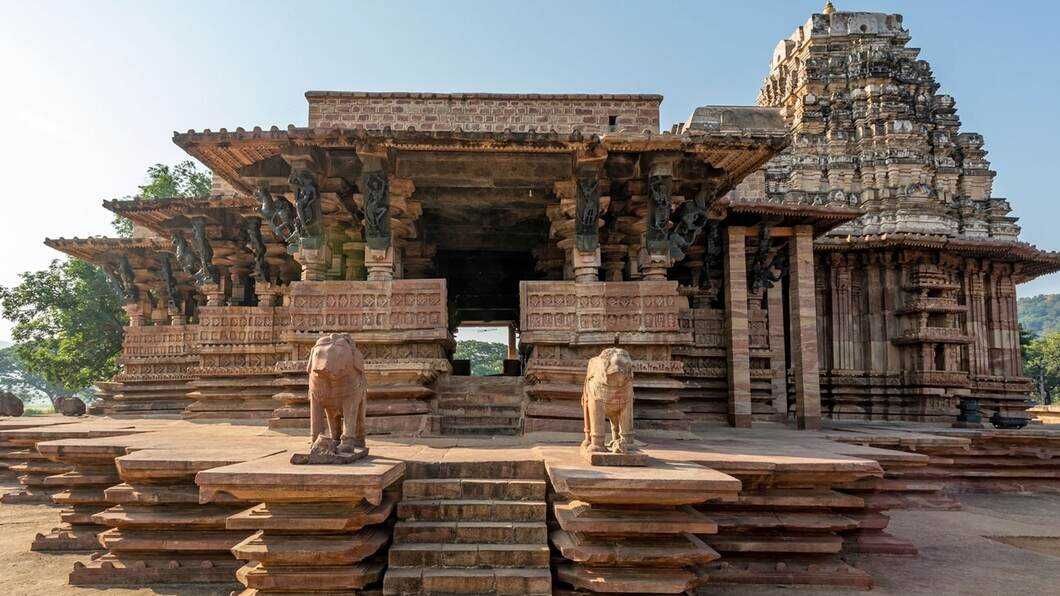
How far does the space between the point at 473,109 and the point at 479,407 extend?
21.5ft

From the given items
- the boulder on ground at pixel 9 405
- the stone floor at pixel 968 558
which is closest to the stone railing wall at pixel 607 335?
the stone floor at pixel 968 558

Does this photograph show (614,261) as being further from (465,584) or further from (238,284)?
(465,584)

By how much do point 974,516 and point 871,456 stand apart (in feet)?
11.1

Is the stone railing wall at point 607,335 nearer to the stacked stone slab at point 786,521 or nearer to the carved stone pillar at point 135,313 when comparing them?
the stacked stone slab at point 786,521

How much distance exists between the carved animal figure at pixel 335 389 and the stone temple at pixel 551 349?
0.51 meters

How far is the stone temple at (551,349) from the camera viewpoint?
5102 millimetres

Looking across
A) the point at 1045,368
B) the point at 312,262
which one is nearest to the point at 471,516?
the point at 312,262

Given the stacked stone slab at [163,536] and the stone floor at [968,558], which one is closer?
the stacked stone slab at [163,536]

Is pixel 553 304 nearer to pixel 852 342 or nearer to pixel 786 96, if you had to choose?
pixel 852 342

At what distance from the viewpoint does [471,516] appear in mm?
5492

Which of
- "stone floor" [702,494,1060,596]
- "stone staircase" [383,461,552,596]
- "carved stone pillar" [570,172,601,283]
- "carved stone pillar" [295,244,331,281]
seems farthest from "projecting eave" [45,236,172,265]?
"stone floor" [702,494,1060,596]

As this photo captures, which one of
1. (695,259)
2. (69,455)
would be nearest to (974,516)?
(695,259)

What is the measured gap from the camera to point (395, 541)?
5.30 meters

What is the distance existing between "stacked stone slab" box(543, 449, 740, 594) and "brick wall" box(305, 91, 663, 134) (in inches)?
380
